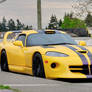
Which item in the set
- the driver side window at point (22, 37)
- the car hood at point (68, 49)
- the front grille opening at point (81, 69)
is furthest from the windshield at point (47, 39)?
the front grille opening at point (81, 69)

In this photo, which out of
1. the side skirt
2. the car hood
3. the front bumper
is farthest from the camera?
the side skirt

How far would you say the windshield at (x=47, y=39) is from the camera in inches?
459

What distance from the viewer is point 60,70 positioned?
10031 millimetres

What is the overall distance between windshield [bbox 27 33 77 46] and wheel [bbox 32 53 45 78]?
2.77 feet

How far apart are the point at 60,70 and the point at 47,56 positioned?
538 mm

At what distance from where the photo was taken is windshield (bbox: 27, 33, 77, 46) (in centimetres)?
1165

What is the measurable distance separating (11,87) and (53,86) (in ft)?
2.35

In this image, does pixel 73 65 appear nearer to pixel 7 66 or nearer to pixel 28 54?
pixel 28 54

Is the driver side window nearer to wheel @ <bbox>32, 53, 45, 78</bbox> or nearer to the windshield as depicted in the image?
the windshield

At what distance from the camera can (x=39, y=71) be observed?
1064cm

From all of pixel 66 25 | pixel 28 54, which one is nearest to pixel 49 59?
pixel 28 54

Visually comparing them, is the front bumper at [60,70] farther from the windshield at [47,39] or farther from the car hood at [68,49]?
the windshield at [47,39]

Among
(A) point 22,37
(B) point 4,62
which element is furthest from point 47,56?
(B) point 4,62

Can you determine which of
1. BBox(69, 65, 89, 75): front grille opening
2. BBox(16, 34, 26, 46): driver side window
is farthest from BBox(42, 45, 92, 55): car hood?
BBox(16, 34, 26, 46): driver side window
